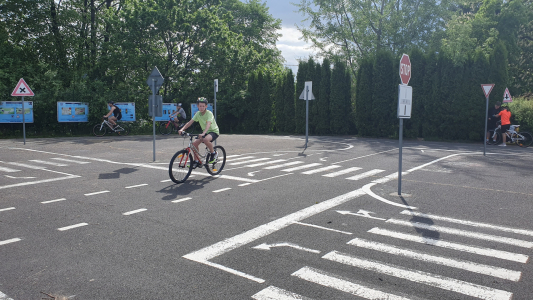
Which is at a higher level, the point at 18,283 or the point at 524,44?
the point at 524,44

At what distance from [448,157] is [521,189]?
5982 millimetres

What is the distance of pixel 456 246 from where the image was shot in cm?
525

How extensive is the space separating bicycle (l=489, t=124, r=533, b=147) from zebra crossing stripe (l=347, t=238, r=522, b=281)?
59.3 ft

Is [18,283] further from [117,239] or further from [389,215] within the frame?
[389,215]

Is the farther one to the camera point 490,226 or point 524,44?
point 524,44

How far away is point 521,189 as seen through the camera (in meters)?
9.02

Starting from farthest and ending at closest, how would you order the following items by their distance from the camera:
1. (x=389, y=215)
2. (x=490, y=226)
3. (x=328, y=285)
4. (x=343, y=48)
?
(x=343, y=48)
(x=389, y=215)
(x=490, y=226)
(x=328, y=285)

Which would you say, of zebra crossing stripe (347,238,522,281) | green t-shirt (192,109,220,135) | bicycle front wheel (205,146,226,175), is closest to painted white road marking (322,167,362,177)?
bicycle front wheel (205,146,226,175)

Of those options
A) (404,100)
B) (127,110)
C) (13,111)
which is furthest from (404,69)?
(13,111)

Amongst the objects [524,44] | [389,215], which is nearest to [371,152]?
[389,215]

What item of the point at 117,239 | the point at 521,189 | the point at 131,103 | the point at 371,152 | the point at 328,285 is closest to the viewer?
the point at 328,285

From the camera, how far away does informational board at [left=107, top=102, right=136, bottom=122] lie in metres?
25.8

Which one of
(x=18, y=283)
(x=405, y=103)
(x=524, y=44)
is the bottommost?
(x=18, y=283)

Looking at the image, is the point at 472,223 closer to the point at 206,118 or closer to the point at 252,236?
the point at 252,236
